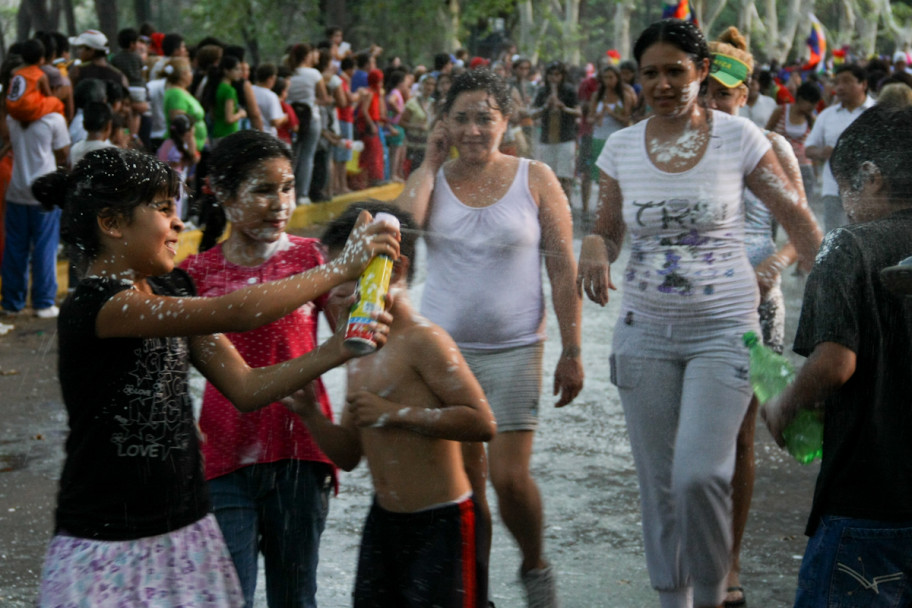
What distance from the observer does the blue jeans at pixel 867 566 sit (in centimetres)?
266

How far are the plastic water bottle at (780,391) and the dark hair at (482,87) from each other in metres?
1.30

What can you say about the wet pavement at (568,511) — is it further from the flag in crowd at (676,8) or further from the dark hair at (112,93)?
the dark hair at (112,93)

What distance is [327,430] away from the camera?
3236 mm

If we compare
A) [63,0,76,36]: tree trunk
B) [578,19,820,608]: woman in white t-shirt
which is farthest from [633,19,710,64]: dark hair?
[63,0,76,36]: tree trunk

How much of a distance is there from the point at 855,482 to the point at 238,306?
4.63ft

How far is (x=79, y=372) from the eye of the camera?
2.67 meters

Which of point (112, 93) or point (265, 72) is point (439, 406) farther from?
point (265, 72)

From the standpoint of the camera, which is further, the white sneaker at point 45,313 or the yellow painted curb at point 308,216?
the yellow painted curb at point 308,216

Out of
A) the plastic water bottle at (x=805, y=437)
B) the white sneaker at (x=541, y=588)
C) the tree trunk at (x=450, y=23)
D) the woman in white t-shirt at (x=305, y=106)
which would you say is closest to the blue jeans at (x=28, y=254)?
the woman in white t-shirt at (x=305, y=106)

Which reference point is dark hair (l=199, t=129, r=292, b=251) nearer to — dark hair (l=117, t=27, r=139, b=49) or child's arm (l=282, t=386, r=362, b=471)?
child's arm (l=282, t=386, r=362, b=471)

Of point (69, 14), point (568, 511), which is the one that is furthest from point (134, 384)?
point (69, 14)

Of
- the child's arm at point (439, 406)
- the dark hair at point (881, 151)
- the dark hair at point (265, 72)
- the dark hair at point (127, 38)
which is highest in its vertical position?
the dark hair at point (127, 38)

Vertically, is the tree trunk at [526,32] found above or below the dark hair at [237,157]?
above

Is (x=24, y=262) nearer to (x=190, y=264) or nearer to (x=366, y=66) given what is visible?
(x=190, y=264)
